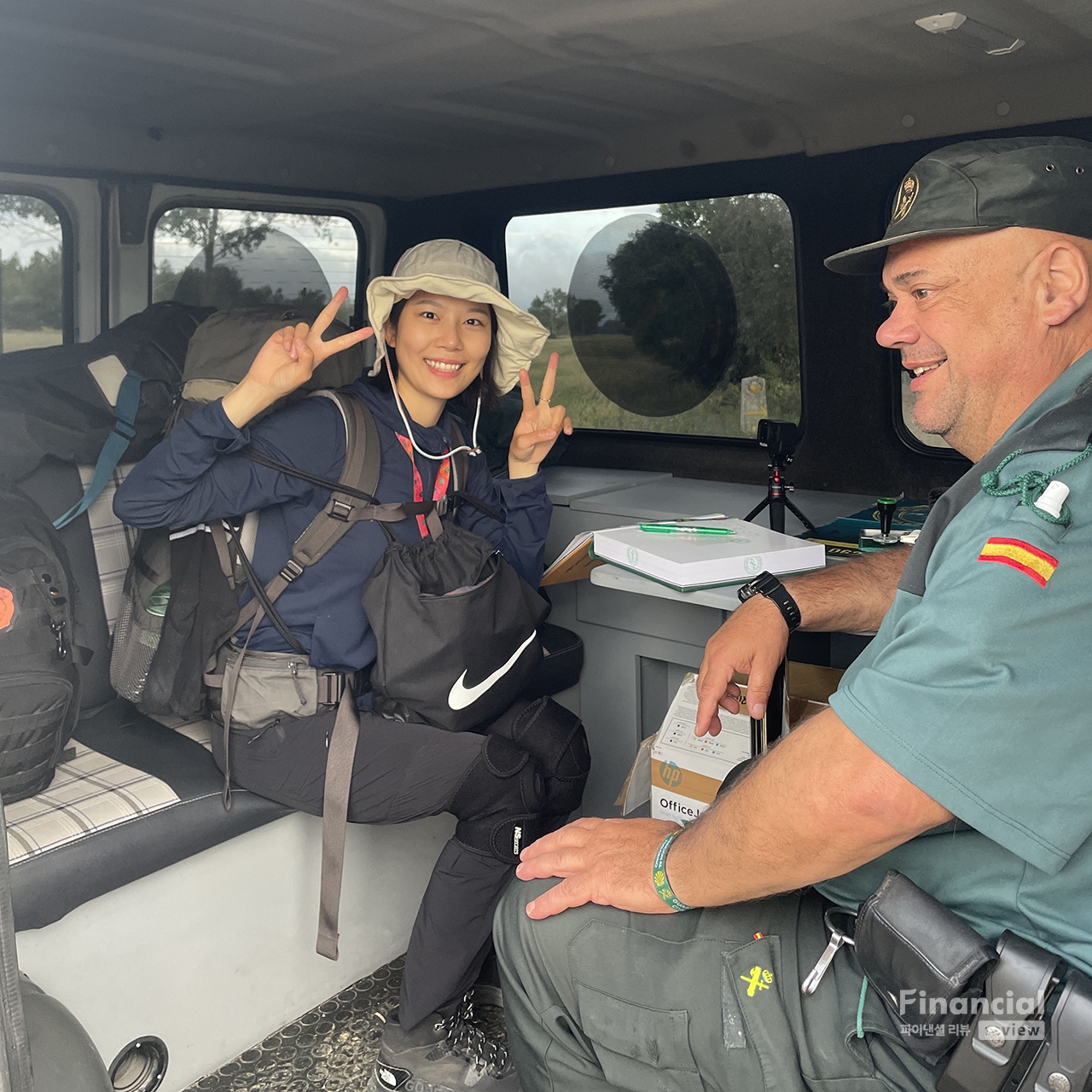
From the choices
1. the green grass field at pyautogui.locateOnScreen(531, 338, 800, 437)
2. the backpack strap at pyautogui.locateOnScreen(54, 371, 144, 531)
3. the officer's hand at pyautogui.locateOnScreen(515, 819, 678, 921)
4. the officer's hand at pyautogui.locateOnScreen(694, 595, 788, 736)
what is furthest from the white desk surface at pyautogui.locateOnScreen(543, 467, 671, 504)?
the officer's hand at pyautogui.locateOnScreen(515, 819, 678, 921)

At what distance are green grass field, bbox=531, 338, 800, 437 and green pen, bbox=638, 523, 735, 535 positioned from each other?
3.24 ft

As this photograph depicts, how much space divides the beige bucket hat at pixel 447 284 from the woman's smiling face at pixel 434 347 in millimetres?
33

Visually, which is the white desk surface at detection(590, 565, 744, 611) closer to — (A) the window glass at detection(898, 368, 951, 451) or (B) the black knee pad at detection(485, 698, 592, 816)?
(B) the black knee pad at detection(485, 698, 592, 816)

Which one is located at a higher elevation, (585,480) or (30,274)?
(30,274)

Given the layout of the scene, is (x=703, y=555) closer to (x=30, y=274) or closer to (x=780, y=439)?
(x=780, y=439)

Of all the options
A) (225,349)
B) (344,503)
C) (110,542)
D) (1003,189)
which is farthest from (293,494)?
(1003,189)

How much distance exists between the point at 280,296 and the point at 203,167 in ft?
1.90

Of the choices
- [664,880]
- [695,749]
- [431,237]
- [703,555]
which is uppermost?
[431,237]

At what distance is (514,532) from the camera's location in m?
2.67

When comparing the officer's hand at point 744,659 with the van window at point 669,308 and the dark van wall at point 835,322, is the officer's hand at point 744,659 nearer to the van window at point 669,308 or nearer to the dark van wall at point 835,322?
the dark van wall at point 835,322

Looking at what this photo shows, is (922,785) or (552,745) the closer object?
(922,785)

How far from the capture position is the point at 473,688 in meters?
2.33

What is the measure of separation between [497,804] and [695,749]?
0.46 metres

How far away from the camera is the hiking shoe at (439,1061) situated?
85.7 inches
